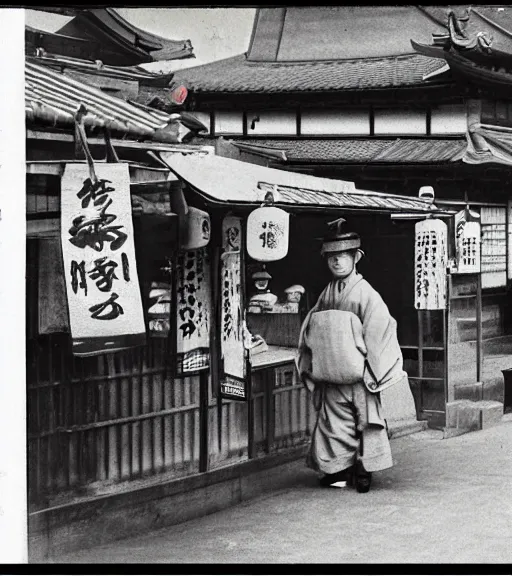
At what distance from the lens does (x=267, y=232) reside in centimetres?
778

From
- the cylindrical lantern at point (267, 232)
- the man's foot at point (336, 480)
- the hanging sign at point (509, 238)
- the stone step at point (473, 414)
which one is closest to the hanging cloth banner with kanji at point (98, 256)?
the cylindrical lantern at point (267, 232)

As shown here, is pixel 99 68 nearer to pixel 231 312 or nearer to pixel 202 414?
pixel 231 312

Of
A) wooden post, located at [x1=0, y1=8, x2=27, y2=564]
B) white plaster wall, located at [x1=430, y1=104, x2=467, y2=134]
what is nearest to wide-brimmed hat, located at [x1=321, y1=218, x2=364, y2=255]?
wooden post, located at [x1=0, y1=8, x2=27, y2=564]

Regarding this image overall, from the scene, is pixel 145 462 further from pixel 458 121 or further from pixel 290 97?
pixel 458 121

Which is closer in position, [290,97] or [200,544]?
[200,544]

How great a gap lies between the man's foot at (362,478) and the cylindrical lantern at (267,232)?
1978 millimetres

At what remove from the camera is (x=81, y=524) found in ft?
22.6

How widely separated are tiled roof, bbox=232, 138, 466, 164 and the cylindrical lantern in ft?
5.26

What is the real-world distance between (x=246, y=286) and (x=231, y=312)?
38 cm

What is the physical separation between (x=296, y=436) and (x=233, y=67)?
11.4ft

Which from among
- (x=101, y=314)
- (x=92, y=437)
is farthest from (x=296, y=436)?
(x=101, y=314)

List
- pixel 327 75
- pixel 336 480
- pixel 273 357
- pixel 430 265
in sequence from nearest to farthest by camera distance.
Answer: pixel 336 480 → pixel 273 357 → pixel 327 75 → pixel 430 265

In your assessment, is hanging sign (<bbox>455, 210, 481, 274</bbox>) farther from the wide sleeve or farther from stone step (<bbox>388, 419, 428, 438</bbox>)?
the wide sleeve

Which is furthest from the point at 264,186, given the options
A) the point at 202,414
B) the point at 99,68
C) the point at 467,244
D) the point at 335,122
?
the point at 467,244
